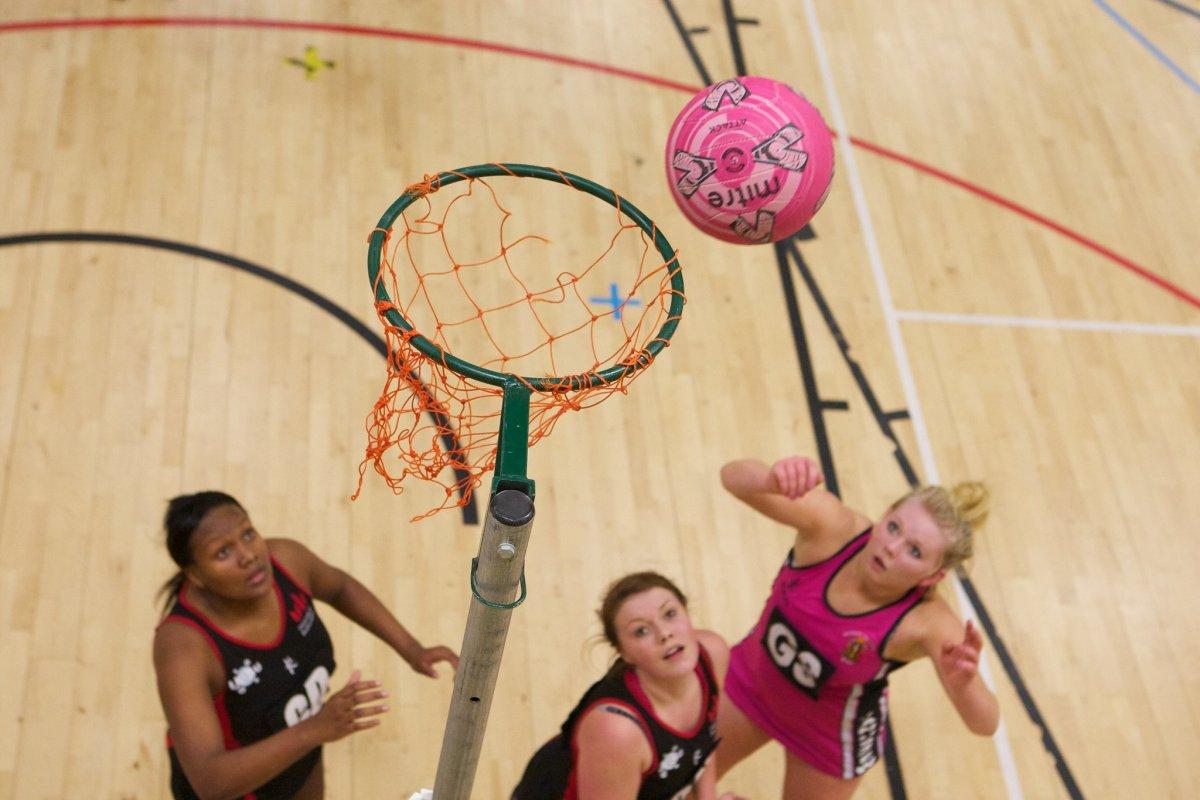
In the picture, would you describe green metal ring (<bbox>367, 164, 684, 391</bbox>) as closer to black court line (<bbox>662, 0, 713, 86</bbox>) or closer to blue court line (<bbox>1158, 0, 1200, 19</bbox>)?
black court line (<bbox>662, 0, 713, 86</bbox>)

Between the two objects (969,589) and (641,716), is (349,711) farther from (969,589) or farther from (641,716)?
(969,589)

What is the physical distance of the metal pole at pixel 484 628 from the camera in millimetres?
2033

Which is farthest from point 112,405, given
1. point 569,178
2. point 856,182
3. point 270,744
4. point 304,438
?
point 856,182

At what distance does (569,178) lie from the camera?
2.68m

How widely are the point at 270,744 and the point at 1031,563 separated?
3.31 m

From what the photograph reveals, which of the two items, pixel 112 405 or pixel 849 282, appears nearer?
pixel 112 405

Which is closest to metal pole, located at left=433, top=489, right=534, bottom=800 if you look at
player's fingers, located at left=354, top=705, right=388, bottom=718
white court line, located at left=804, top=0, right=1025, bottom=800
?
player's fingers, located at left=354, top=705, right=388, bottom=718

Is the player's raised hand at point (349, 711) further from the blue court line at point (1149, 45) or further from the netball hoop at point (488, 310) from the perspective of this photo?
the blue court line at point (1149, 45)

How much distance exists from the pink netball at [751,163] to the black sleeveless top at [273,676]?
152 centimetres

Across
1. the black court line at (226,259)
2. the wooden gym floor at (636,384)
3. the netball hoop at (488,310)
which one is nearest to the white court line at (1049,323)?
the wooden gym floor at (636,384)

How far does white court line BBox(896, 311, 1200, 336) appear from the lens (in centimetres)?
564

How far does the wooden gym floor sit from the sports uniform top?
100cm

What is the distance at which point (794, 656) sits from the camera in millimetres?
3518

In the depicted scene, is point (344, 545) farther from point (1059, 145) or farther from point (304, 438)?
point (1059, 145)
